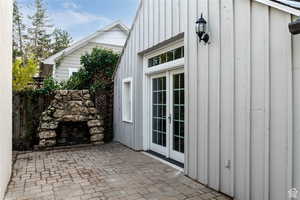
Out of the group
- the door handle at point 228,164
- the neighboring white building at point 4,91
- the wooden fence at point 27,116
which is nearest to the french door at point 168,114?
the door handle at point 228,164

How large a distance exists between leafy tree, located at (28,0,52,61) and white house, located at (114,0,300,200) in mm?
14915

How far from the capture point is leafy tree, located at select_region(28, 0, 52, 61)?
53.2 feet

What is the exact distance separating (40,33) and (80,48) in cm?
860

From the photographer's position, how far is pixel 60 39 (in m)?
18.2

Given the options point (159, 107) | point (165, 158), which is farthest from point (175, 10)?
point (165, 158)

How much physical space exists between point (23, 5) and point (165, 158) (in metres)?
15.9

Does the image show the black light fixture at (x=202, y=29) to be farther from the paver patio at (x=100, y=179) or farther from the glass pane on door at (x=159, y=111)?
the paver patio at (x=100, y=179)

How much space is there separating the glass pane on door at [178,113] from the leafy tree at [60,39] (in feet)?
53.3

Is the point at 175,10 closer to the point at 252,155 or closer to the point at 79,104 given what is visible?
the point at 252,155

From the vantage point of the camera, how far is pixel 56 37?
17938 millimetres

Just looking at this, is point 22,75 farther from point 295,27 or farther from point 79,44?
point 295,27

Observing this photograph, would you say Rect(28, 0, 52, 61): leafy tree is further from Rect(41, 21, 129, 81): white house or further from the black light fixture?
the black light fixture

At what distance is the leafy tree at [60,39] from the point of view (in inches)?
695

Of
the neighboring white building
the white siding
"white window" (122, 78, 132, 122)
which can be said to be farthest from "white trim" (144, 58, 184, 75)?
the neighboring white building
